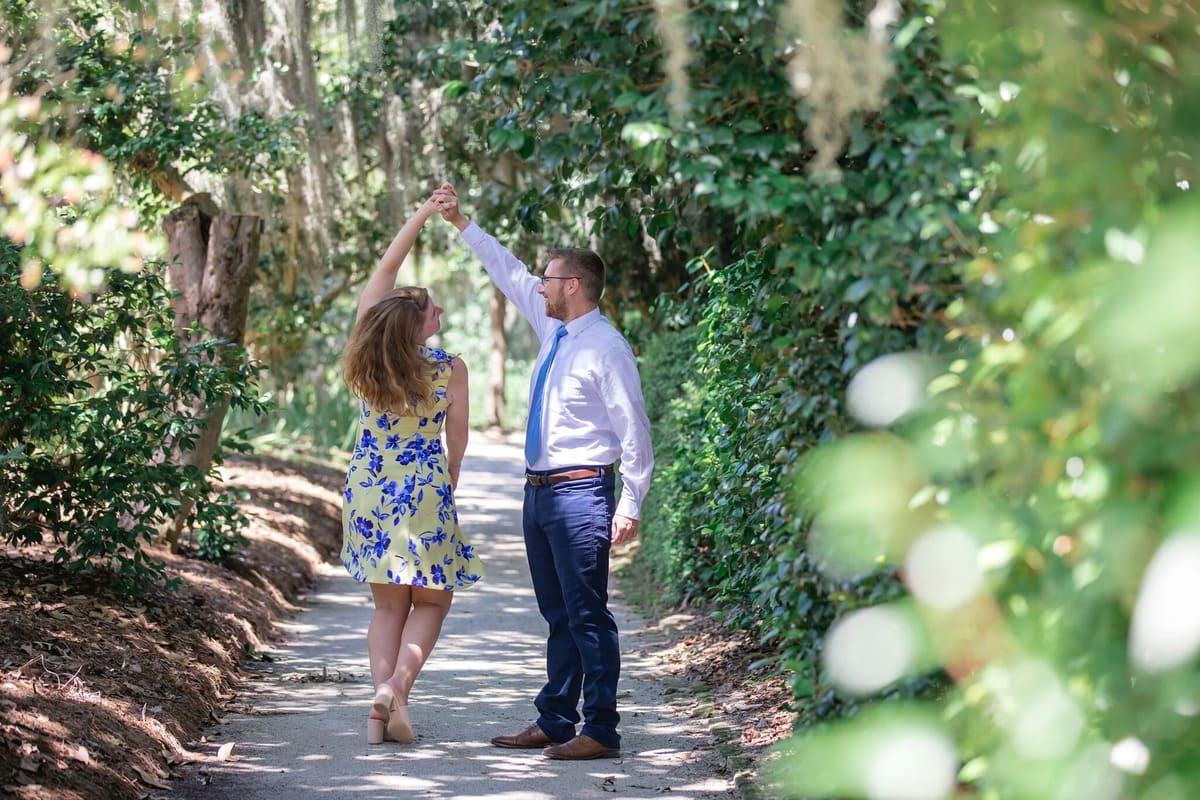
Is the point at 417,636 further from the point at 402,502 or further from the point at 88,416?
the point at 88,416

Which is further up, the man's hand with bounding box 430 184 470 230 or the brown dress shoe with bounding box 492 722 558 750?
the man's hand with bounding box 430 184 470 230

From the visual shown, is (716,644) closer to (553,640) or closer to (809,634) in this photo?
(553,640)

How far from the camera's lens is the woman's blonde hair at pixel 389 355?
528 centimetres

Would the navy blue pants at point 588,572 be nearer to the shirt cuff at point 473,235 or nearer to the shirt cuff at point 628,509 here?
the shirt cuff at point 628,509

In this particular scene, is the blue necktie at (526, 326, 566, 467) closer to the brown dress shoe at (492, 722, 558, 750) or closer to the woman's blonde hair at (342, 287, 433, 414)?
the woman's blonde hair at (342, 287, 433, 414)

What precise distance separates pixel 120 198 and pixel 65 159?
20.6 ft

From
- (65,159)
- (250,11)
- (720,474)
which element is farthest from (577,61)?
(250,11)

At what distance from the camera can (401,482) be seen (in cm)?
546

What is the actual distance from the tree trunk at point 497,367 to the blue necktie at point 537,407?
18869mm

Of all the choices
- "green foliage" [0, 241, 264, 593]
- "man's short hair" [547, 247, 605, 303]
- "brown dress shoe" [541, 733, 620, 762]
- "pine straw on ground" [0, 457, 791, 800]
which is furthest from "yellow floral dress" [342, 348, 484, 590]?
"green foliage" [0, 241, 264, 593]

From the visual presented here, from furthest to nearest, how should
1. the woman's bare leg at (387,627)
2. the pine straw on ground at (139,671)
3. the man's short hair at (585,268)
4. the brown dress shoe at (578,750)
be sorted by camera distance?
the woman's bare leg at (387,627)
the man's short hair at (585,268)
the brown dress shoe at (578,750)
the pine straw on ground at (139,671)

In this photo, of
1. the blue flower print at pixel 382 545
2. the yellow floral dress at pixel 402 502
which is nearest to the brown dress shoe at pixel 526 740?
the yellow floral dress at pixel 402 502

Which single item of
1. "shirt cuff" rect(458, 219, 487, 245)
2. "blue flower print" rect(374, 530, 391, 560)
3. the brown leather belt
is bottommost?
"blue flower print" rect(374, 530, 391, 560)

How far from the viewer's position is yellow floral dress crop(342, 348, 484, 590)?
541 centimetres
